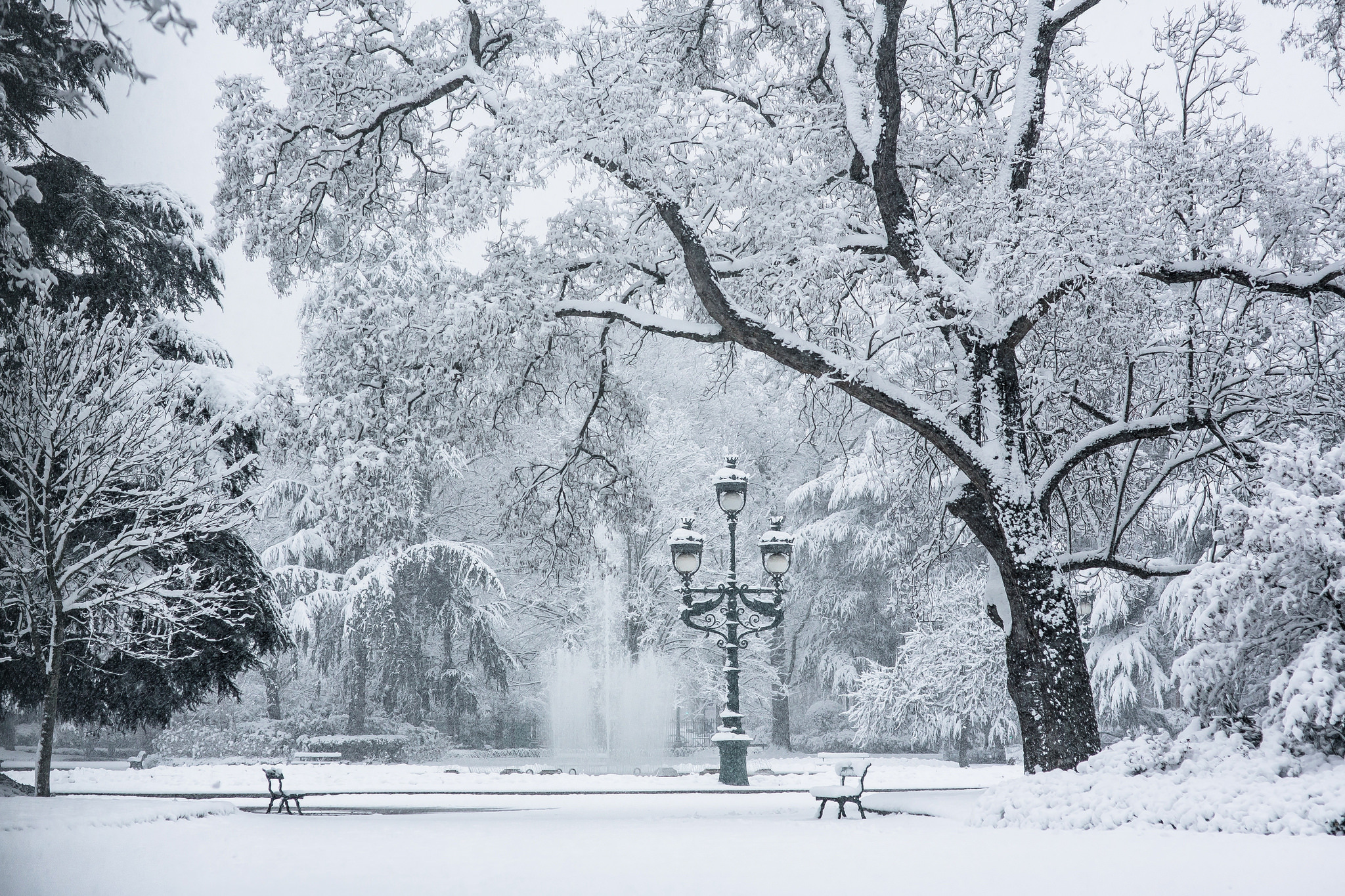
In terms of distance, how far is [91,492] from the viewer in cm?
930

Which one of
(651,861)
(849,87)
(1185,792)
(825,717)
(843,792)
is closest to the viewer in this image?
(651,861)

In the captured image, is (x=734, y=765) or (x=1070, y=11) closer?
Result: (x=1070, y=11)

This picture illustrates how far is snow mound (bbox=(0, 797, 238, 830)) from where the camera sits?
240 inches

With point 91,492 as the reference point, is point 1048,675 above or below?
below

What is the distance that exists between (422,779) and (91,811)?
1030 cm

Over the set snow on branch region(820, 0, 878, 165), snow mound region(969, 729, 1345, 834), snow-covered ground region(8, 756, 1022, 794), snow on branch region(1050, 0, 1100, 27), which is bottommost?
snow-covered ground region(8, 756, 1022, 794)

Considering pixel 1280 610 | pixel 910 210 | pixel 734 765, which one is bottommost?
pixel 734 765

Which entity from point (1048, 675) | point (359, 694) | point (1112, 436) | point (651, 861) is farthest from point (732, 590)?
point (359, 694)

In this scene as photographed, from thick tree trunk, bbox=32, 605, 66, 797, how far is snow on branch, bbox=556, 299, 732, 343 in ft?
17.8

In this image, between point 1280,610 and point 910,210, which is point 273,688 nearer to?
point 910,210

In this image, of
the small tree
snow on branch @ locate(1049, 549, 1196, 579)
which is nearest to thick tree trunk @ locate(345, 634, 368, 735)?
the small tree

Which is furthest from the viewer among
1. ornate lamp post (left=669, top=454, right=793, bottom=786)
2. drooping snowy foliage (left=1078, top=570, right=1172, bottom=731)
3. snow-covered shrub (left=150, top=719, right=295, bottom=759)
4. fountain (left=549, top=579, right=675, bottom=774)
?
fountain (left=549, top=579, right=675, bottom=774)

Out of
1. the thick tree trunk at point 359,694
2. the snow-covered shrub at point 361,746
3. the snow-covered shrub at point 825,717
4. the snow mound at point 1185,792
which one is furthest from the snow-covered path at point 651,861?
the snow-covered shrub at point 825,717

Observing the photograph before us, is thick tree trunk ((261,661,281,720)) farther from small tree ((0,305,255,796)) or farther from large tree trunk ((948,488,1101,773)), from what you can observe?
large tree trunk ((948,488,1101,773))
